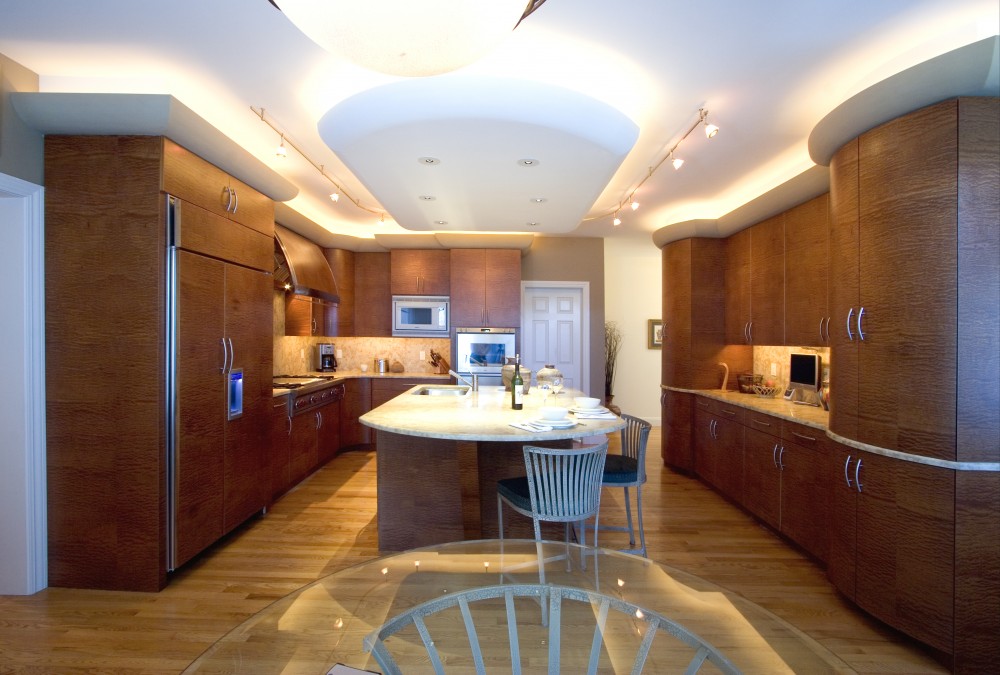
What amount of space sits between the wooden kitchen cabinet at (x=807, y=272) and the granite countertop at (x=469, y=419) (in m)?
1.80

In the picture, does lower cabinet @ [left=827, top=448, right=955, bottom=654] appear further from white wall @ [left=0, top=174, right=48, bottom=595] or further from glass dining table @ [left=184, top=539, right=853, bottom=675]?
white wall @ [left=0, top=174, right=48, bottom=595]

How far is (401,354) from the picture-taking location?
5.95 m

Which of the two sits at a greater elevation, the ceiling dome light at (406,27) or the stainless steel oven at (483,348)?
the ceiling dome light at (406,27)

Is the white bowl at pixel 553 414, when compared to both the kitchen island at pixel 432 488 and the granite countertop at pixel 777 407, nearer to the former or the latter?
the kitchen island at pixel 432 488

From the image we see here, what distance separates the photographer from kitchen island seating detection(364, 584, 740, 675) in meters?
1.01

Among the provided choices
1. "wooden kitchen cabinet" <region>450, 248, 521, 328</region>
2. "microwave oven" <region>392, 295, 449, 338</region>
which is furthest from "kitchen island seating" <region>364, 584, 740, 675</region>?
"microwave oven" <region>392, 295, 449, 338</region>

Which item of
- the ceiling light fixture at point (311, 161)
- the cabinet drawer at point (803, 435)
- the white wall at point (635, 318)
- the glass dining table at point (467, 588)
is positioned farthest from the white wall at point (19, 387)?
the white wall at point (635, 318)

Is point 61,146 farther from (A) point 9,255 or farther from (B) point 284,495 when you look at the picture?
(B) point 284,495

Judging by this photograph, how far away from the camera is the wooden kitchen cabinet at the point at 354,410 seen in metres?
5.18

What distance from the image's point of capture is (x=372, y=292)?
571cm

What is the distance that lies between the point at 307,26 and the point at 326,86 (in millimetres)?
1735

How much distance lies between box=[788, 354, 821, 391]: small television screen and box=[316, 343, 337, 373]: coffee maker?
16.1ft

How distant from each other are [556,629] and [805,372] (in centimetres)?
339

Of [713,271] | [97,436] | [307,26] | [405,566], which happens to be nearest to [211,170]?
[97,436]
